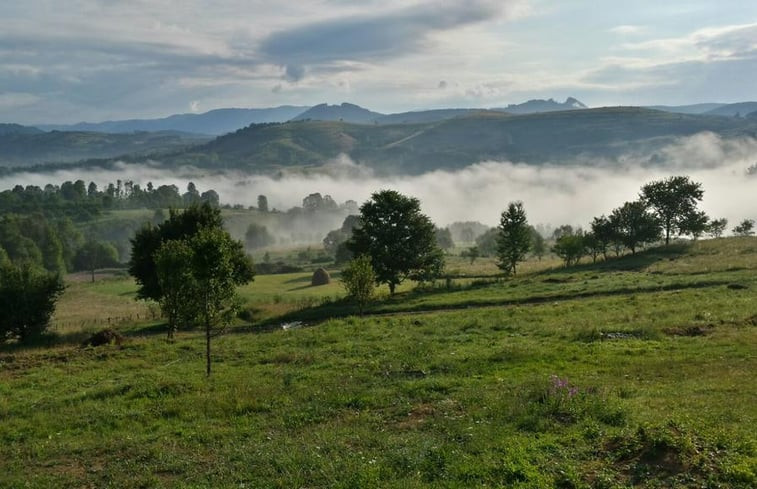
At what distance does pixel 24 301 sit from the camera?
48094 mm

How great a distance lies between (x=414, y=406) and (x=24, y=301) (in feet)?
144

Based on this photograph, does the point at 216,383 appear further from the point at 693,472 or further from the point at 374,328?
the point at 693,472

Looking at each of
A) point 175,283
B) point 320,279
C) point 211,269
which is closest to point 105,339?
point 175,283

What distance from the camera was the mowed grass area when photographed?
13.9 meters

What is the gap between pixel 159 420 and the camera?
20562 mm

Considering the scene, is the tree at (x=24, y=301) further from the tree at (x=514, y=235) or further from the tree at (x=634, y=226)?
the tree at (x=634, y=226)

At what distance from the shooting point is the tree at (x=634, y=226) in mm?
89938

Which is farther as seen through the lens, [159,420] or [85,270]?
[85,270]

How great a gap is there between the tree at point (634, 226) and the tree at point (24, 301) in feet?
272

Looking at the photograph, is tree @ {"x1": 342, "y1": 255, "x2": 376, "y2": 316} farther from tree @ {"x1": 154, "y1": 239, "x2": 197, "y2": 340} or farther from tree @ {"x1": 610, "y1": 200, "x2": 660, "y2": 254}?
tree @ {"x1": 610, "y1": 200, "x2": 660, "y2": 254}

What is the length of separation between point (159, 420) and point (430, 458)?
11.6m

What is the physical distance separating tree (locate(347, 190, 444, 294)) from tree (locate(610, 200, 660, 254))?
3812cm

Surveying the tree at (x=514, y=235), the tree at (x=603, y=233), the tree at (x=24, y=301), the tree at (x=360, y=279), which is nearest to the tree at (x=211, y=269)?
the tree at (x=360, y=279)

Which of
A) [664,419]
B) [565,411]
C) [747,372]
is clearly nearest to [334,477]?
[565,411]
